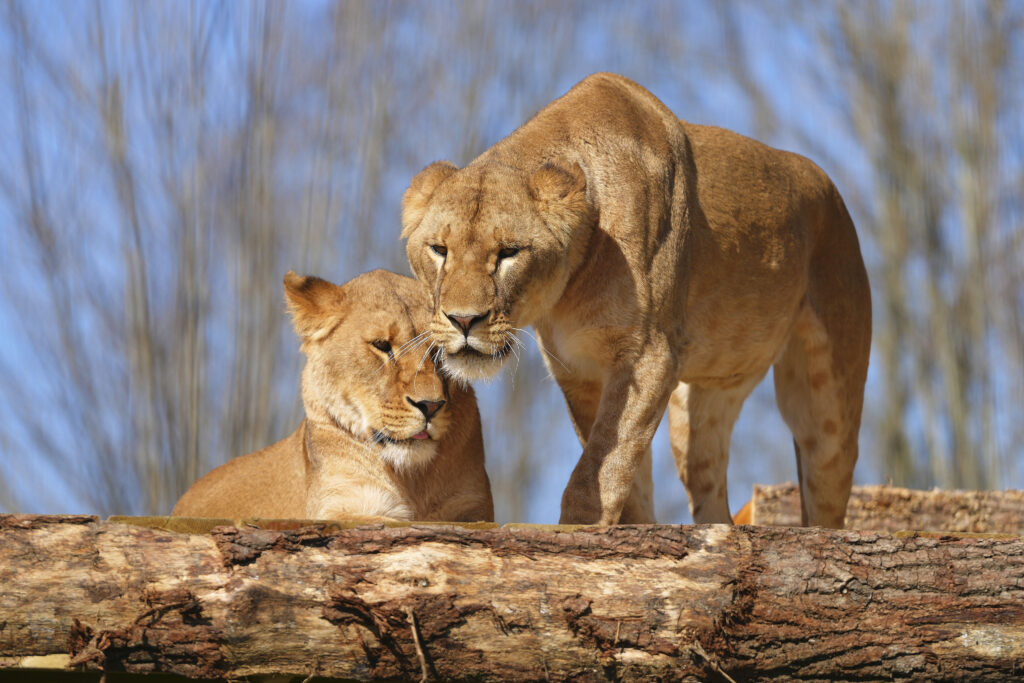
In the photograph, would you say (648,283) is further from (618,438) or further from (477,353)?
(477,353)

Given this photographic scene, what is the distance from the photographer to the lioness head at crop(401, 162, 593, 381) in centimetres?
378

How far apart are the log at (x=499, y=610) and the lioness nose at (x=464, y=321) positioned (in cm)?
114

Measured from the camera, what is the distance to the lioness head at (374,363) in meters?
4.01

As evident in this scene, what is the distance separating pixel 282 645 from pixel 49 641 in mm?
493

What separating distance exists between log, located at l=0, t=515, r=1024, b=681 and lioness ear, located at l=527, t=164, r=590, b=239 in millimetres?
1590

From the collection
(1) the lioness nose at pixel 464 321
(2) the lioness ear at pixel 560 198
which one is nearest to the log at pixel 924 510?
(2) the lioness ear at pixel 560 198

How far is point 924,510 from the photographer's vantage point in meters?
6.82

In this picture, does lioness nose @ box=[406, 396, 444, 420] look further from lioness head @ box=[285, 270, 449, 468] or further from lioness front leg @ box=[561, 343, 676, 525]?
lioness front leg @ box=[561, 343, 676, 525]

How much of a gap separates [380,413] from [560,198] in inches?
35.3

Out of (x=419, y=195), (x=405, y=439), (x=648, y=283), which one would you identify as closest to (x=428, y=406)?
(x=405, y=439)

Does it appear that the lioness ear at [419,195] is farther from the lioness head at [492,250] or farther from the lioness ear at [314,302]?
the lioness ear at [314,302]

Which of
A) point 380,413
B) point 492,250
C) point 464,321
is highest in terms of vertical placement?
point 492,250

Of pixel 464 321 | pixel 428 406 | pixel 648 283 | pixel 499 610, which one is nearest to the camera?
pixel 499 610

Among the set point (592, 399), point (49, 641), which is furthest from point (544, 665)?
point (592, 399)
